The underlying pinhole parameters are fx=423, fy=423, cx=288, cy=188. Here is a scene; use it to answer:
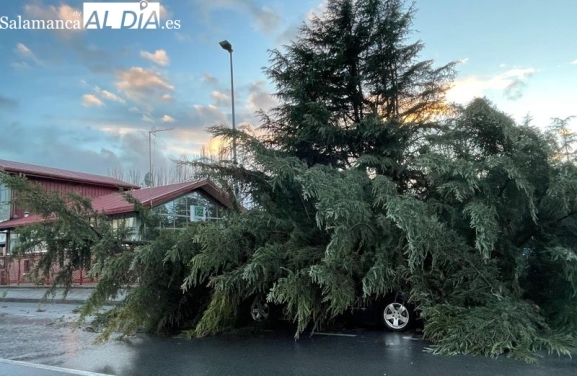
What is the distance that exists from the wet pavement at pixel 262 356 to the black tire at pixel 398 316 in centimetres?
19

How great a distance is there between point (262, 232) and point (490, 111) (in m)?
4.53

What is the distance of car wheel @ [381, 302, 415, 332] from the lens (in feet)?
24.8

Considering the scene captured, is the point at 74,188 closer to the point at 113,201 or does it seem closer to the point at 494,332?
the point at 113,201

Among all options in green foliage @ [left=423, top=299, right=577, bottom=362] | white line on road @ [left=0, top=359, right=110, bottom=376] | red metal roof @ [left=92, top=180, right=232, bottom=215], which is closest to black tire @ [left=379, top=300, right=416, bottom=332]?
green foliage @ [left=423, top=299, right=577, bottom=362]

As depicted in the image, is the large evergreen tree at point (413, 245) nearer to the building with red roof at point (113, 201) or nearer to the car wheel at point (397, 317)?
the car wheel at point (397, 317)

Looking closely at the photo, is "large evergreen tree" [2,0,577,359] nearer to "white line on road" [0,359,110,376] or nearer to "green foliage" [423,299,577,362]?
"green foliage" [423,299,577,362]

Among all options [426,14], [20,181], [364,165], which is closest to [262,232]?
[364,165]

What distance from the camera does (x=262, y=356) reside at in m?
6.32

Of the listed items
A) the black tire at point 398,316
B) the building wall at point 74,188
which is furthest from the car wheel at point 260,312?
the building wall at point 74,188

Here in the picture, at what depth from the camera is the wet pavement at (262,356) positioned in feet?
17.7

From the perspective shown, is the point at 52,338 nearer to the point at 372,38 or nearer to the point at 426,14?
the point at 372,38

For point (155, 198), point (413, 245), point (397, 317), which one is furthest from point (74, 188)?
point (413, 245)

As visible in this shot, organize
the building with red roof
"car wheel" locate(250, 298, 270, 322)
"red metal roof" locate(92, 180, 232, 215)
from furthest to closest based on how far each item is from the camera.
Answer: "red metal roof" locate(92, 180, 232, 215), the building with red roof, "car wheel" locate(250, 298, 270, 322)

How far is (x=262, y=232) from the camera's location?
7.55 meters
